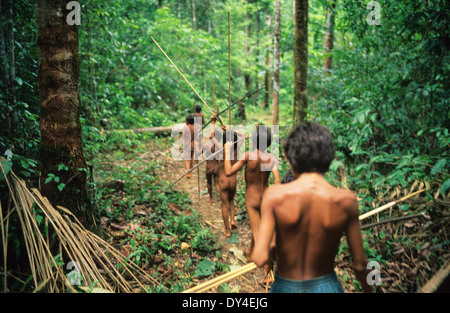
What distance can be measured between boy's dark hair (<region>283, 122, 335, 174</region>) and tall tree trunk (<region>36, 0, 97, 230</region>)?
8.17 ft

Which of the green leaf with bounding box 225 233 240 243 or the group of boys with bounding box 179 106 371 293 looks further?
the green leaf with bounding box 225 233 240 243

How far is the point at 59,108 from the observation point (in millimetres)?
2855

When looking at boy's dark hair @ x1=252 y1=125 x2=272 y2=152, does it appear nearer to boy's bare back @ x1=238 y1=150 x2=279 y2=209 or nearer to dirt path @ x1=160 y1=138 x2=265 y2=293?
boy's bare back @ x1=238 y1=150 x2=279 y2=209

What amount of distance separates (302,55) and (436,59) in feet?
8.91

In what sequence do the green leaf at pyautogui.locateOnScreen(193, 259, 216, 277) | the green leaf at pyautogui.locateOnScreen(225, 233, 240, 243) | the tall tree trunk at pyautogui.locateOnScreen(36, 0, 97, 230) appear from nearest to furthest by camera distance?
the tall tree trunk at pyautogui.locateOnScreen(36, 0, 97, 230) < the green leaf at pyautogui.locateOnScreen(193, 259, 216, 277) < the green leaf at pyautogui.locateOnScreen(225, 233, 240, 243)

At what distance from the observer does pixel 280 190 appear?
160 cm

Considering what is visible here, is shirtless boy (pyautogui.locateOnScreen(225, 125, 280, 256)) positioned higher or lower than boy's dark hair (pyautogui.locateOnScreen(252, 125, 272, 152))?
lower

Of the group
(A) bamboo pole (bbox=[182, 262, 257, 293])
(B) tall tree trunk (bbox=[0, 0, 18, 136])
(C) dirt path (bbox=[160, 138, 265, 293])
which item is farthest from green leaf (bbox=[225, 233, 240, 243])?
Answer: (B) tall tree trunk (bbox=[0, 0, 18, 136])

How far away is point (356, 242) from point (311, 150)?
2.14ft

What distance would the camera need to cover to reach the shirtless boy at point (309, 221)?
1556mm

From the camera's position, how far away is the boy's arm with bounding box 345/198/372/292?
1599 mm

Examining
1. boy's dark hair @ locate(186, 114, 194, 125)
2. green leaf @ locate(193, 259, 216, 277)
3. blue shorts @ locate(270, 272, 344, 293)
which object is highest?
boy's dark hair @ locate(186, 114, 194, 125)

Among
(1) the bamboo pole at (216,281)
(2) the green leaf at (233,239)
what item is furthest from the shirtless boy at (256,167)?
(1) the bamboo pole at (216,281)
